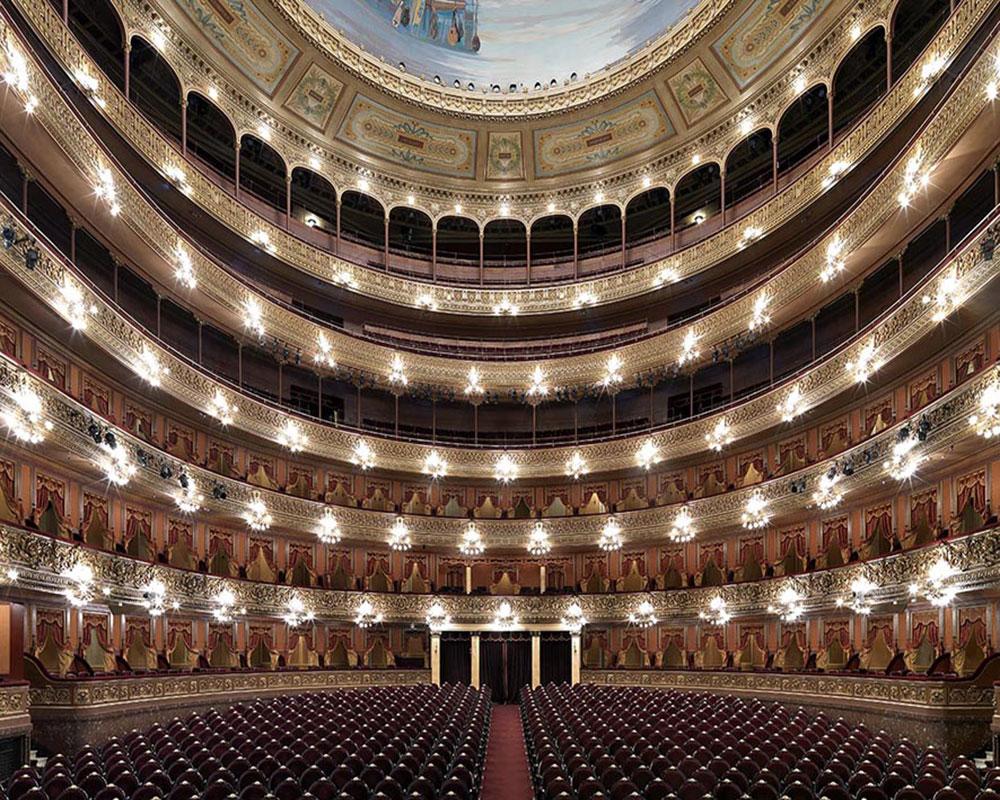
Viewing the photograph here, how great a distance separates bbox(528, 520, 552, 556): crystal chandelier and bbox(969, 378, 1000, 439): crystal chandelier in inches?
660

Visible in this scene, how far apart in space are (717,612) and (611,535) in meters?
4.66

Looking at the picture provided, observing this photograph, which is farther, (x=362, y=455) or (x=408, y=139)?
(x=408, y=139)

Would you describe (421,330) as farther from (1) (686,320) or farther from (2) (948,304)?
(2) (948,304)

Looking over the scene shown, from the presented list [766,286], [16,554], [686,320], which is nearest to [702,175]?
[686,320]

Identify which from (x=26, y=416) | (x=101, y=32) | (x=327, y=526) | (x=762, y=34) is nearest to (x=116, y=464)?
(x=26, y=416)

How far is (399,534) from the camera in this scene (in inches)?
1153

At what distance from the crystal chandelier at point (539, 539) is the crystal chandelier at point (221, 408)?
11107 millimetres

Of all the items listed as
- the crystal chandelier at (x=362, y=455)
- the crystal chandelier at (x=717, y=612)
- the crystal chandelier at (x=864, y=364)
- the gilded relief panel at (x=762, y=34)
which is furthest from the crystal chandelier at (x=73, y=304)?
Answer: the gilded relief panel at (x=762, y=34)

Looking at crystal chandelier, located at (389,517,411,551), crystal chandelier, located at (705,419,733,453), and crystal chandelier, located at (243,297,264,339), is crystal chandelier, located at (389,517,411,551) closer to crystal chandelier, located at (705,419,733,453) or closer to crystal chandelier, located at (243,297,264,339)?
crystal chandelier, located at (243,297,264,339)

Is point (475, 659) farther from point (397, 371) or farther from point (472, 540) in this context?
point (397, 371)

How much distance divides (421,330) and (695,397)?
10538 mm

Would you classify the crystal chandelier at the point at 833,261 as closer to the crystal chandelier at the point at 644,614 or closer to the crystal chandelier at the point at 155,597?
the crystal chandelier at the point at 644,614

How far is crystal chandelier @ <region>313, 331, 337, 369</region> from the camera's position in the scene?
2836cm

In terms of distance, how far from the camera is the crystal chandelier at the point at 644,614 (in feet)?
90.8
